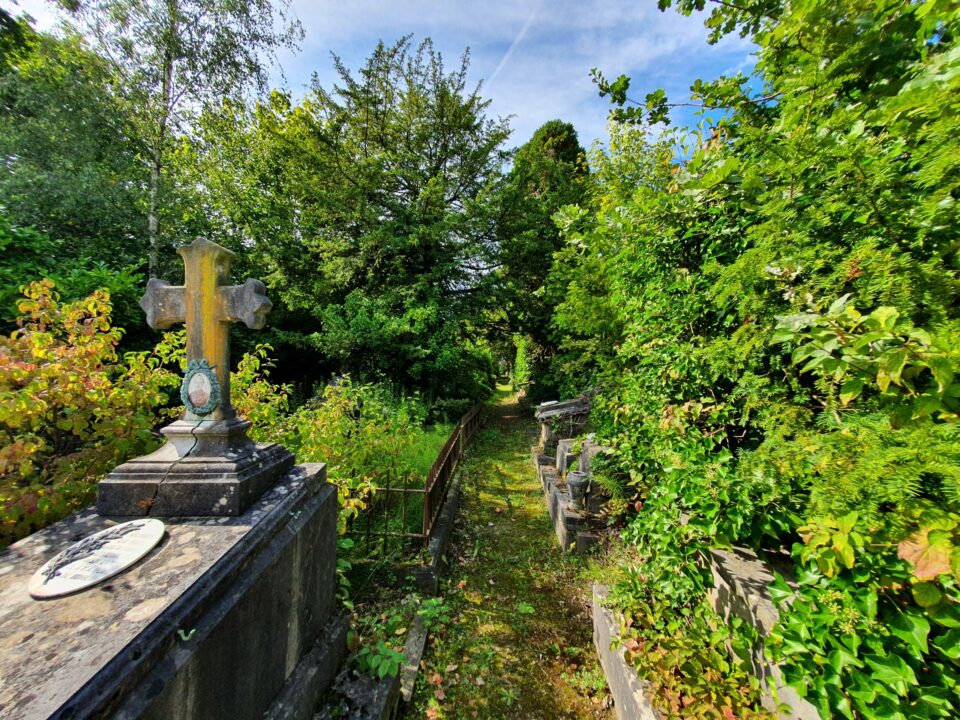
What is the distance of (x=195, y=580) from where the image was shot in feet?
4.76

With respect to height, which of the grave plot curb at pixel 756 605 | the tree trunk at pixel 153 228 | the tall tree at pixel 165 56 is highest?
the tall tree at pixel 165 56

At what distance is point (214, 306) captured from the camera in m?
2.44

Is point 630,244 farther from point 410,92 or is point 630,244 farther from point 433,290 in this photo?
point 410,92

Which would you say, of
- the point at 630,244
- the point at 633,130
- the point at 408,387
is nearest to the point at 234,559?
the point at 630,244

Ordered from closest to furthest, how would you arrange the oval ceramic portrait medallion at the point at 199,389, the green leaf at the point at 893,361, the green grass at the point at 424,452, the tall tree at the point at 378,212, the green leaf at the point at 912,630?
the green leaf at the point at 893,361, the green leaf at the point at 912,630, the oval ceramic portrait medallion at the point at 199,389, the green grass at the point at 424,452, the tall tree at the point at 378,212

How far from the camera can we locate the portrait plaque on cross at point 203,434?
1.96m

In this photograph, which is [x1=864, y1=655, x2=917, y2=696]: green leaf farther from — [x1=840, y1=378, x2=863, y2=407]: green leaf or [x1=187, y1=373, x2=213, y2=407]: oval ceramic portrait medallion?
[x1=187, y1=373, x2=213, y2=407]: oval ceramic portrait medallion

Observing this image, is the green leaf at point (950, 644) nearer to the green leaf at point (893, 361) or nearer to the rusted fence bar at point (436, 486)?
the green leaf at point (893, 361)

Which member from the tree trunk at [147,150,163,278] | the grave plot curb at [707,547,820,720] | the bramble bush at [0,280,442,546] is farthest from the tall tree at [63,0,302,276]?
the grave plot curb at [707,547,820,720]

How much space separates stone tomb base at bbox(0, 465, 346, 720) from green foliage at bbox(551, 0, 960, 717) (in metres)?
2.09

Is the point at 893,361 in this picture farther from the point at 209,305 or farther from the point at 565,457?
the point at 565,457

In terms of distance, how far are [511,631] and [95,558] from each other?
3105 mm

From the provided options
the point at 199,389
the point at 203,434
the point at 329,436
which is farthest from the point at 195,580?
the point at 329,436

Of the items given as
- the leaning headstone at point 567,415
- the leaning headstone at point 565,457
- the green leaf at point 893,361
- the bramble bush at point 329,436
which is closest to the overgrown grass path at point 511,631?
the leaning headstone at point 565,457
